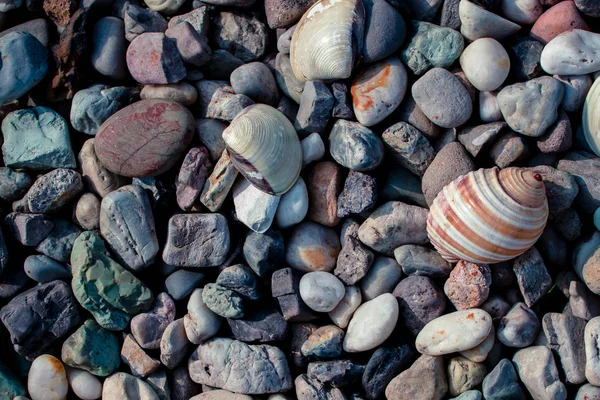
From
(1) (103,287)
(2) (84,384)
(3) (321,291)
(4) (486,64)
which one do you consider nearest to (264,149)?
(3) (321,291)

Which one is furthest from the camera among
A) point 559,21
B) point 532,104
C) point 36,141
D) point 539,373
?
point 36,141

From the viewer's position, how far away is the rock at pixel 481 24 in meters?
3.13

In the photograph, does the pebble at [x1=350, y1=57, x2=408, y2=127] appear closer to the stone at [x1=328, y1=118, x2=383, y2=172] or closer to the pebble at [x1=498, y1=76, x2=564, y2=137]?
the stone at [x1=328, y1=118, x2=383, y2=172]

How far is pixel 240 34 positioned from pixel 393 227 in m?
1.41

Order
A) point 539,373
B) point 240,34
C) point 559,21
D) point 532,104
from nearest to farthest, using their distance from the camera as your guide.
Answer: point 539,373 → point 532,104 → point 559,21 → point 240,34

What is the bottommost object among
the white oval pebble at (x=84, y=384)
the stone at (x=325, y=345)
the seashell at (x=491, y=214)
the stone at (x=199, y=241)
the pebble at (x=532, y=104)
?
the white oval pebble at (x=84, y=384)

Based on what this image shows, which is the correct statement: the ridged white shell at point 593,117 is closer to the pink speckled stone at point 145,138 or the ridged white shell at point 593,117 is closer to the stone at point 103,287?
the pink speckled stone at point 145,138

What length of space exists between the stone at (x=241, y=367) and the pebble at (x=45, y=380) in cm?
70

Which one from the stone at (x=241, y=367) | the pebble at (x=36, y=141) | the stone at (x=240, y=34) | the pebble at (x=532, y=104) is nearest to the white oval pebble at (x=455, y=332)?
the stone at (x=241, y=367)

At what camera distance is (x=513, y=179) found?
3.00 m

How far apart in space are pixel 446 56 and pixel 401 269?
1.16m

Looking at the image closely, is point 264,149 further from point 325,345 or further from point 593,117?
point 593,117

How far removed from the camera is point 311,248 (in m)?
3.27

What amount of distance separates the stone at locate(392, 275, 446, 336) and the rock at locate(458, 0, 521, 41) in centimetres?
132
